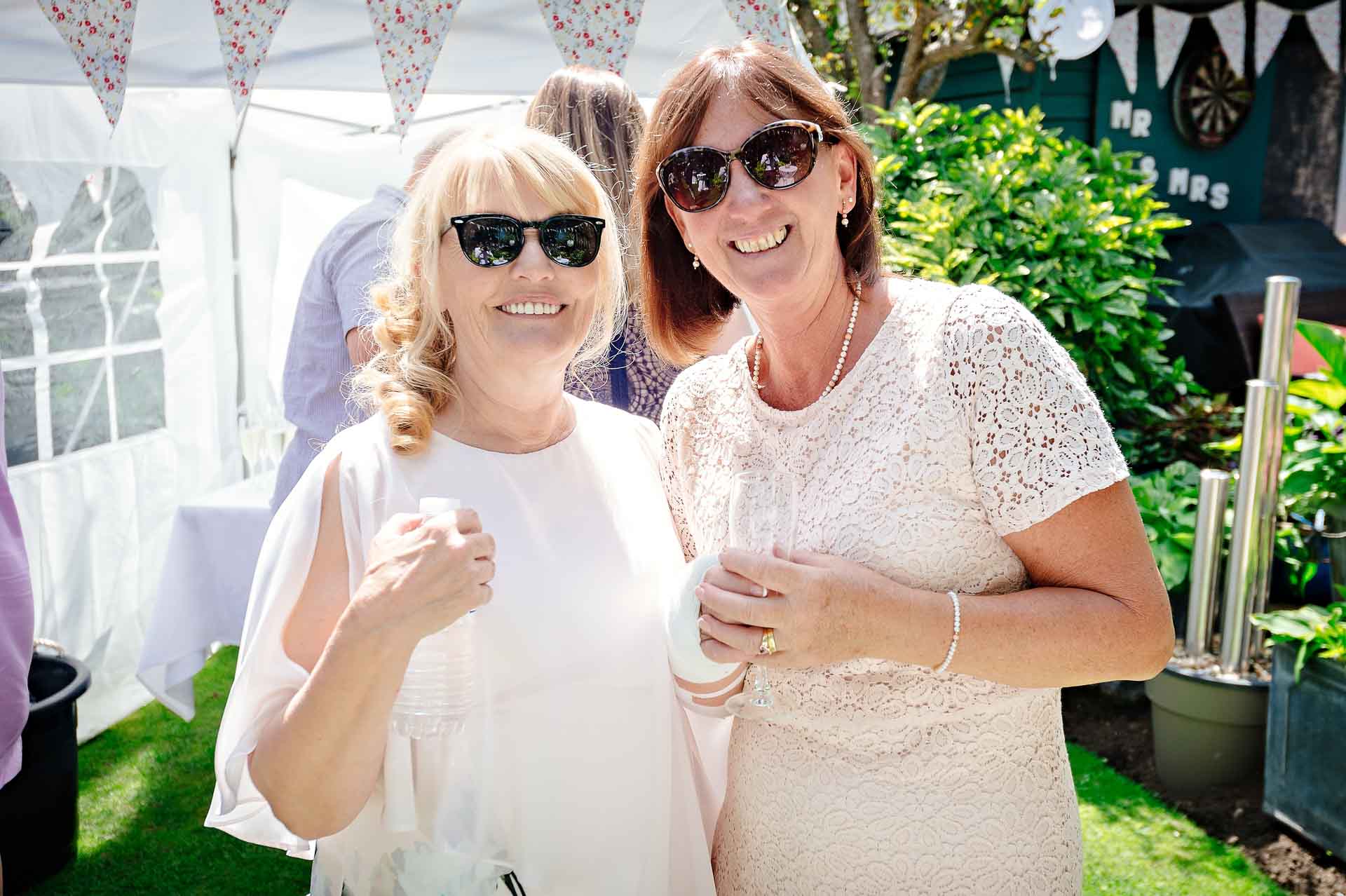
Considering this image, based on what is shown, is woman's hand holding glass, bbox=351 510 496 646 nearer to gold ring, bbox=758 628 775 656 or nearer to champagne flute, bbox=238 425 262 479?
gold ring, bbox=758 628 775 656

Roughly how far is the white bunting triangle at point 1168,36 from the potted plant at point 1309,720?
8846 millimetres

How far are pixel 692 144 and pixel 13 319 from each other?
165 inches

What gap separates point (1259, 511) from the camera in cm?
378

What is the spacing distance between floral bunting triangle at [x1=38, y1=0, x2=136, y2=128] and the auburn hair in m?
2.83

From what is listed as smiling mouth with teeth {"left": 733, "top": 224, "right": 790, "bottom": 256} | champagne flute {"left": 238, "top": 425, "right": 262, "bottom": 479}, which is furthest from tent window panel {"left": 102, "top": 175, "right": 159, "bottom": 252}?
smiling mouth with teeth {"left": 733, "top": 224, "right": 790, "bottom": 256}

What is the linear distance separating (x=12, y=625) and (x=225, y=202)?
14.2 ft

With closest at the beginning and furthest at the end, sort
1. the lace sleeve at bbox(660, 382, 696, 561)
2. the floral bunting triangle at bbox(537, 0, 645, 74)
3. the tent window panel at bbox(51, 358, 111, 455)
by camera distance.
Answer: the lace sleeve at bbox(660, 382, 696, 561)
the floral bunting triangle at bbox(537, 0, 645, 74)
the tent window panel at bbox(51, 358, 111, 455)

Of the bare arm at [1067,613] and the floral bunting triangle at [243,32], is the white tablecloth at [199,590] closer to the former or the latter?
the floral bunting triangle at [243,32]

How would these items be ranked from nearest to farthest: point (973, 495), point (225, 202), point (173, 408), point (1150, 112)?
point (973, 495) < point (173, 408) < point (225, 202) < point (1150, 112)

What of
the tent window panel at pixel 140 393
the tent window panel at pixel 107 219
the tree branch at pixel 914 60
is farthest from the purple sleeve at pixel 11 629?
the tree branch at pixel 914 60

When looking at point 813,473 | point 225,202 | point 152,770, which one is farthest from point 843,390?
point 225,202

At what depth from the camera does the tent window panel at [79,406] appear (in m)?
4.89

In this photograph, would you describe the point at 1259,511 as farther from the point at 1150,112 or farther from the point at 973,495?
the point at 1150,112

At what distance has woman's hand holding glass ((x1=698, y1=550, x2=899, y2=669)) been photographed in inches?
54.0
